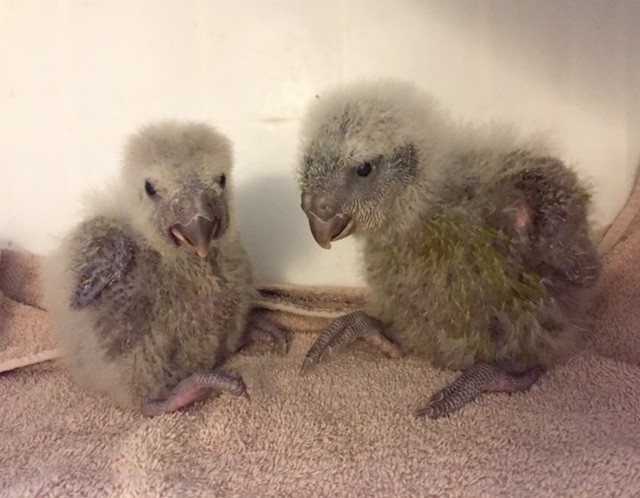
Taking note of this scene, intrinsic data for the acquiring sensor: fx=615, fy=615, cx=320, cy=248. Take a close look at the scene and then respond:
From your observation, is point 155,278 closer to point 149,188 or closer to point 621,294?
point 149,188

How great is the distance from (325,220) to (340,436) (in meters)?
0.32

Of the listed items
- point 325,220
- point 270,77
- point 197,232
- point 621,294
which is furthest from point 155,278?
point 621,294

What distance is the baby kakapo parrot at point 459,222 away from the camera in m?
0.92

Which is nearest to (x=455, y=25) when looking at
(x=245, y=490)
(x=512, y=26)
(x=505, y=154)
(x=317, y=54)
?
(x=512, y=26)

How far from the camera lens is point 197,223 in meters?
0.90

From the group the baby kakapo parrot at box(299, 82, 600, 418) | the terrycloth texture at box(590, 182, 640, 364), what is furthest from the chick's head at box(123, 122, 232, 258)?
the terrycloth texture at box(590, 182, 640, 364)

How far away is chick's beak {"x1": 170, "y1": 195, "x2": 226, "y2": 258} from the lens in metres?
0.91

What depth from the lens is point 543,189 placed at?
3.00 ft

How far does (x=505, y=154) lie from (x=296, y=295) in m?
0.52

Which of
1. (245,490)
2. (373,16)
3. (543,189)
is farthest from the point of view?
(373,16)

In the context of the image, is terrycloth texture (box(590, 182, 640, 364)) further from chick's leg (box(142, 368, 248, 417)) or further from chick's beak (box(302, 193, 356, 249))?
chick's leg (box(142, 368, 248, 417))

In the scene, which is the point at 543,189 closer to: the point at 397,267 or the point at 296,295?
the point at 397,267

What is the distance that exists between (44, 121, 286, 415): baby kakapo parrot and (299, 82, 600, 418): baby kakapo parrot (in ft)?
0.56

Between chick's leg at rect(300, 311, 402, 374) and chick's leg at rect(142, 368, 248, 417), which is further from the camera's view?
chick's leg at rect(300, 311, 402, 374)
